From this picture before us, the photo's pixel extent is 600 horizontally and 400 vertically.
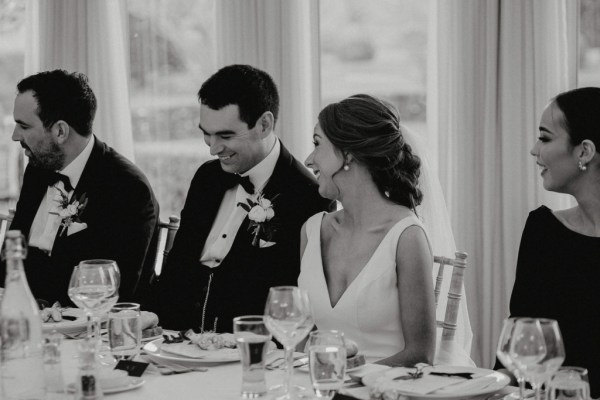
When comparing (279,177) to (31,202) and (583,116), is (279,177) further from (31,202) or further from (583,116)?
(31,202)

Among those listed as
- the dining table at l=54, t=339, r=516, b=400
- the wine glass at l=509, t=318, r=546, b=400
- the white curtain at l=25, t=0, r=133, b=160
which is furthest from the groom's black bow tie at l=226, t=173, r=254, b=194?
the white curtain at l=25, t=0, r=133, b=160

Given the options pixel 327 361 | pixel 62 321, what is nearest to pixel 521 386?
pixel 327 361

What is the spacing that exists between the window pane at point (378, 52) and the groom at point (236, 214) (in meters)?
1.30

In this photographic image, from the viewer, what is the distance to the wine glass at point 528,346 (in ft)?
5.25

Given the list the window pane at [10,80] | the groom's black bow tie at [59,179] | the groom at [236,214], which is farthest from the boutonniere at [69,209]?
the window pane at [10,80]

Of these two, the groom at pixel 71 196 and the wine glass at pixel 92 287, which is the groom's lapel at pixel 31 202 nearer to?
the groom at pixel 71 196

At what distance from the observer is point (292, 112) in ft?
15.3

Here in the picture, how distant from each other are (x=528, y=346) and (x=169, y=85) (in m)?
3.92

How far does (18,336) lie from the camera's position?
1.82 metres

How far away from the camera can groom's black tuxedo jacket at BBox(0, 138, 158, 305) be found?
3.58 meters

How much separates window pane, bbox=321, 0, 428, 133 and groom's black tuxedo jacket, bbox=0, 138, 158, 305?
141 cm

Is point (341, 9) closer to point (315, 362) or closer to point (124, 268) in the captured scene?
point (124, 268)

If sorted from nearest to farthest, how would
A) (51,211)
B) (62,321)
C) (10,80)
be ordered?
(62,321) < (51,211) < (10,80)

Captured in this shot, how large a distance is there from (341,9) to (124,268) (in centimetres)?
195
